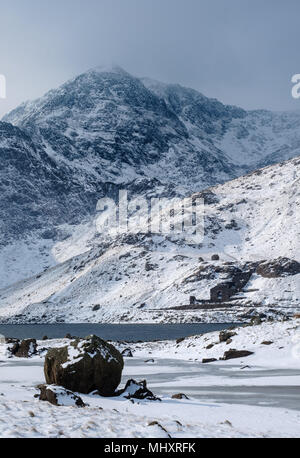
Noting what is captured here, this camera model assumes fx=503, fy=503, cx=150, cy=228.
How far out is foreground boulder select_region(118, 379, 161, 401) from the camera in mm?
21484

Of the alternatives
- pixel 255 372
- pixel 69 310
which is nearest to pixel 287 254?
pixel 69 310

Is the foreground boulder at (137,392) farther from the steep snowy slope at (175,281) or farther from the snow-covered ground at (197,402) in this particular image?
the steep snowy slope at (175,281)

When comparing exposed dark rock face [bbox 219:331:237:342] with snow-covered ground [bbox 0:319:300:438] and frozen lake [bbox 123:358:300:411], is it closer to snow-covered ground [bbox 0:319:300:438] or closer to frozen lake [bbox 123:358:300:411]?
snow-covered ground [bbox 0:319:300:438]

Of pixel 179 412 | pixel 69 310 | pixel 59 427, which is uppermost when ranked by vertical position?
pixel 59 427

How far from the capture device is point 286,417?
16625mm

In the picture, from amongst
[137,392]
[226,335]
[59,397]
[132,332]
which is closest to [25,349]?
[226,335]

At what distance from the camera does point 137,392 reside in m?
21.8

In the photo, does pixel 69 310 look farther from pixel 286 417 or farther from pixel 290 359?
pixel 286 417

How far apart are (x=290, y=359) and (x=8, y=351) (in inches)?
1148

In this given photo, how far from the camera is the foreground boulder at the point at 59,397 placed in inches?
685

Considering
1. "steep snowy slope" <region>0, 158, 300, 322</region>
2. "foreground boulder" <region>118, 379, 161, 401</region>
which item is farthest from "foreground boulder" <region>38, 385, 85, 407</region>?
"steep snowy slope" <region>0, 158, 300, 322</region>

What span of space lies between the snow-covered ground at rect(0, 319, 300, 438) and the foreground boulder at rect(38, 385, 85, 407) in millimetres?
530

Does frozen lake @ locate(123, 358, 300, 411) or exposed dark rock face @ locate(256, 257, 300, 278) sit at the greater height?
exposed dark rock face @ locate(256, 257, 300, 278)

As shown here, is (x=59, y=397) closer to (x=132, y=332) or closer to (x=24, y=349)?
(x=24, y=349)
